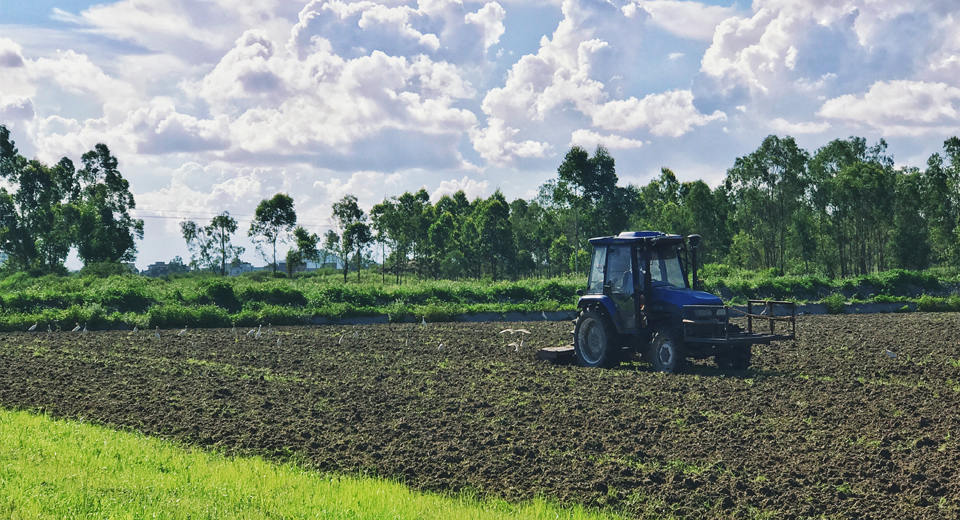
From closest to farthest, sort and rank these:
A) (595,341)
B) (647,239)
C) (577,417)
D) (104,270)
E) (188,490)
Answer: (188,490)
(577,417)
(647,239)
(595,341)
(104,270)

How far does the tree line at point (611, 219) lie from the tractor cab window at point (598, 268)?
116 ft

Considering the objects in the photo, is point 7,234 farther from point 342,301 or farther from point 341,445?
point 341,445

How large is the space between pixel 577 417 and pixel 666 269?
5352 mm

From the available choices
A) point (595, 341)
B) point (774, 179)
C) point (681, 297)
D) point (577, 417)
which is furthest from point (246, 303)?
point (774, 179)

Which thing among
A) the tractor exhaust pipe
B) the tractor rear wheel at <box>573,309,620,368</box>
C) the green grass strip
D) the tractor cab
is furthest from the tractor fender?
the green grass strip

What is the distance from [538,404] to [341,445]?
3.46 meters

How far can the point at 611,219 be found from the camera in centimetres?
5453

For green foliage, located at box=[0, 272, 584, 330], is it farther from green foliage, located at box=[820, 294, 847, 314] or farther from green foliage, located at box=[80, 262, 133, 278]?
green foliage, located at box=[80, 262, 133, 278]

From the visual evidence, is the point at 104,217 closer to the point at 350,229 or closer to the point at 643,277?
the point at 350,229

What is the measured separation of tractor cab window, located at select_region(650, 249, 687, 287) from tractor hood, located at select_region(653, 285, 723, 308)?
0.17m

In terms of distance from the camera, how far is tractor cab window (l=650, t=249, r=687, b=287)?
1486 centimetres

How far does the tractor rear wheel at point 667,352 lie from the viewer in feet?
45.8

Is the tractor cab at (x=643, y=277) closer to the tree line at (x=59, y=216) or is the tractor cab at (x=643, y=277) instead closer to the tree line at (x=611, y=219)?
the tree line at (x=611, y=219)

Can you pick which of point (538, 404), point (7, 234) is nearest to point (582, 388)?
point (538, 404)
